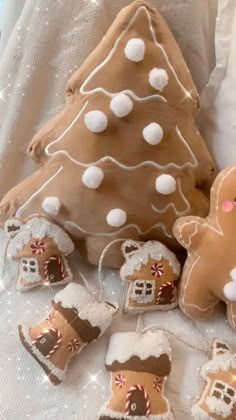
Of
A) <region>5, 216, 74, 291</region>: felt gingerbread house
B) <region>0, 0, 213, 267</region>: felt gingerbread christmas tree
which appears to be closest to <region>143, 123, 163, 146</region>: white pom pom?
<region>0, 0, 213, 267</region>: felt gingerbread christmas tree

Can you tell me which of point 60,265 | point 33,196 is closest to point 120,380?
point 60,265

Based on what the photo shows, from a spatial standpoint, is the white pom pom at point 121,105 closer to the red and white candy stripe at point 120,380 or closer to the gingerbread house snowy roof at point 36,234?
the gingerbread house snowy roof at point 36,234

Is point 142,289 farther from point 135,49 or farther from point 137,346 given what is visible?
point 135,49

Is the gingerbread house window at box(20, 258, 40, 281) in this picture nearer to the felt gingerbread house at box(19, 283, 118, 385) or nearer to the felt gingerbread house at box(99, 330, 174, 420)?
the felt gingerbread house at box(19, 283, 118, 385)

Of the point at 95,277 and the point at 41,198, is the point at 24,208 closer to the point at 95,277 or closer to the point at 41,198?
the point at 41,198

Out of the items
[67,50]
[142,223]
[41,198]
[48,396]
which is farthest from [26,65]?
[48,396]

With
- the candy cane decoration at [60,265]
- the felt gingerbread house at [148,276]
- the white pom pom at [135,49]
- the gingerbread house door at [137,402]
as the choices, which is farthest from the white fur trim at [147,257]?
the white pom pom at [135,49]

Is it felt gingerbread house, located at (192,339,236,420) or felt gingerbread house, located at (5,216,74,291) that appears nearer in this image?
felt gingerbread house, located at (192,339,236,420)
